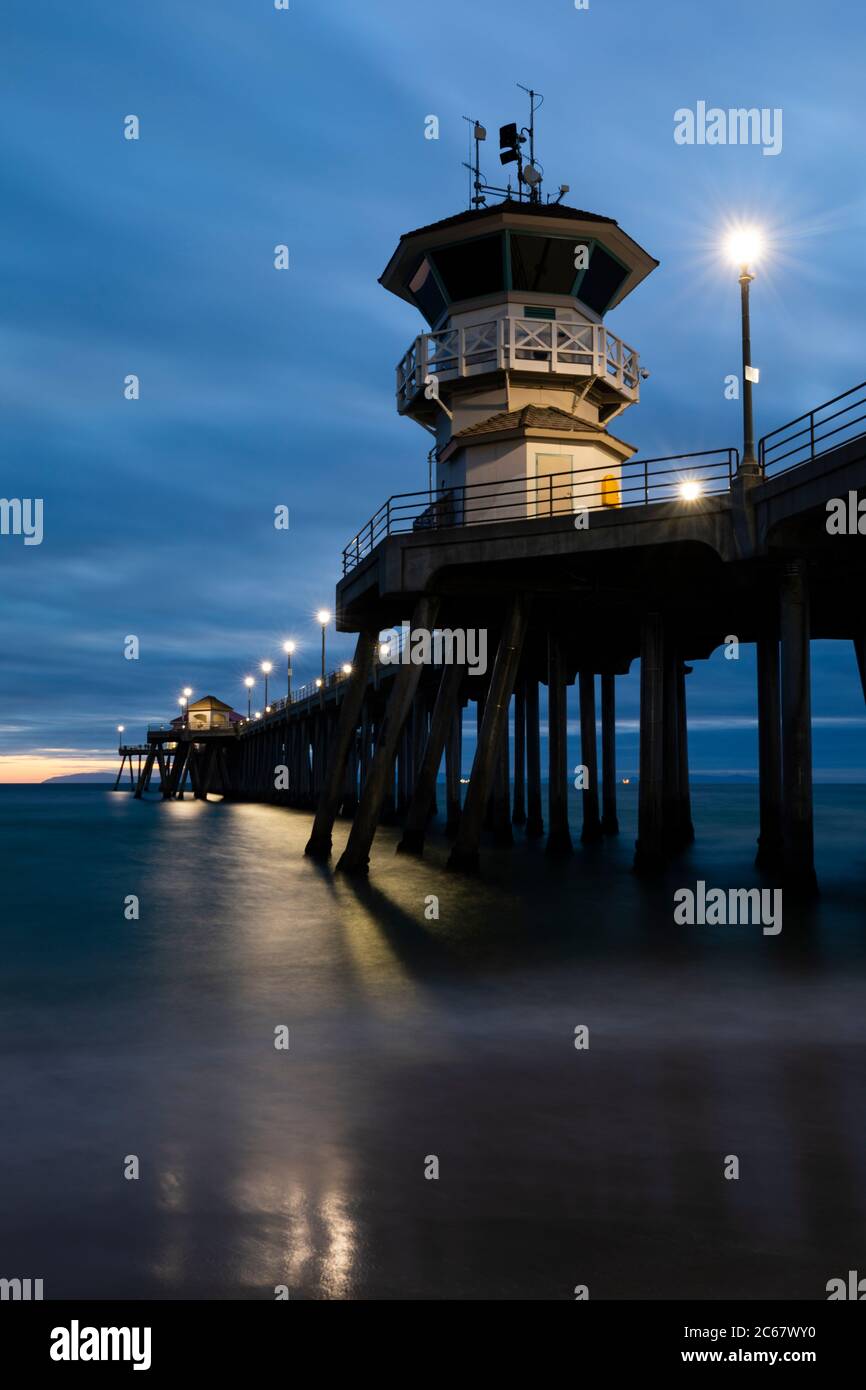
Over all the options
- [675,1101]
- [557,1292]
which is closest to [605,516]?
[675,1101]

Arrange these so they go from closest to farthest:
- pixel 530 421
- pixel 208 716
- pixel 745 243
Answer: pixel 745 243
pixel 530 421
pixel 208 716

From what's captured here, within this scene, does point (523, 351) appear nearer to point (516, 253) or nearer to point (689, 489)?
point (516, 253)

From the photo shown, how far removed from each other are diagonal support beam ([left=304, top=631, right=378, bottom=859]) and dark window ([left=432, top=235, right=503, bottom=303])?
10888 mm

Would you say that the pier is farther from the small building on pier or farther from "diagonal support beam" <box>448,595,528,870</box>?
the small building on pier

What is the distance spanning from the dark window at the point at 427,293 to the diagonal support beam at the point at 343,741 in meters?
10.3

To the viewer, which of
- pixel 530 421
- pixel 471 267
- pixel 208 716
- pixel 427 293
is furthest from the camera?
pixel 208 716

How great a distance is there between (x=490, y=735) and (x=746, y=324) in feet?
36.6

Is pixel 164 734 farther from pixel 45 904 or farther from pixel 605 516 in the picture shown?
pixel 605 516

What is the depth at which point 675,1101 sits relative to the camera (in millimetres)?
8328

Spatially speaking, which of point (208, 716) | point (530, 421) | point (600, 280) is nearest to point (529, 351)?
point (530, 421)

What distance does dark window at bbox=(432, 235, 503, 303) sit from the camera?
94.4 feet

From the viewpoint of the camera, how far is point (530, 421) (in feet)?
92.9

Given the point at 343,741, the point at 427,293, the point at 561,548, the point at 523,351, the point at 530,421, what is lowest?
the point at 343,741

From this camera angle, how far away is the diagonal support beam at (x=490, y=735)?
24.7 m
